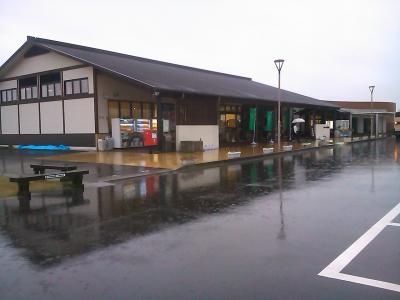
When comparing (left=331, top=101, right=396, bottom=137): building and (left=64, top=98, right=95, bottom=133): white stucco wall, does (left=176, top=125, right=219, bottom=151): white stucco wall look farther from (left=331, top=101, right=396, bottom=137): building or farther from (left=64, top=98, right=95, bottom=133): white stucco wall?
(left=331, top=101, right=396, bottom=137): building

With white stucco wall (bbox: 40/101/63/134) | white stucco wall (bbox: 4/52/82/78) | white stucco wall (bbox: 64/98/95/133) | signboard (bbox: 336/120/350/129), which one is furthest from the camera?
signboard (bbox: 336/120/350/129)

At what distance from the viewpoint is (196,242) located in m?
5.96

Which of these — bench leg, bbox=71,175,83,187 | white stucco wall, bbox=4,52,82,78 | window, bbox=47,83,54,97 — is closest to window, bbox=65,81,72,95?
white stucco wall, bbox=4,52,82,78

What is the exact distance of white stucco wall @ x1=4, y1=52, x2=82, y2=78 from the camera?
2644cm

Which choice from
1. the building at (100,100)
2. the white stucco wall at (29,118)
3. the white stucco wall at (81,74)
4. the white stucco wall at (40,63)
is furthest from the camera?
the white stucco wall at (29,118)

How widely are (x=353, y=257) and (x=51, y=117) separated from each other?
26104 mm

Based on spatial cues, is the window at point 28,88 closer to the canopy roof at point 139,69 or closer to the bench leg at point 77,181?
the canopy roof at point 139,69

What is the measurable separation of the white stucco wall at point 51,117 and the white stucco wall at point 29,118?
77 centimetres

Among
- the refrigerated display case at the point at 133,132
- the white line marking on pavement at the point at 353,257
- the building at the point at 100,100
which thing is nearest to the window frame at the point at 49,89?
the building at the point at 100,100

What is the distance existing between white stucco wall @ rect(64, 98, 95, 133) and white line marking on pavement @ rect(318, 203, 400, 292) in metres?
21.1

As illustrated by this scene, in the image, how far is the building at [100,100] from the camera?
77.5 ft

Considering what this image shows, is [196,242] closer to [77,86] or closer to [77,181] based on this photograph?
[77,181]

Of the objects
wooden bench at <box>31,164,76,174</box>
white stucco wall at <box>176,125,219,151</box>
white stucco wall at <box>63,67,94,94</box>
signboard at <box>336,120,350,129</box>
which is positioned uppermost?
white stucco wall at <box>63,67,94,94</box>

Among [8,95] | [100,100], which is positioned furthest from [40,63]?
[100,100]
